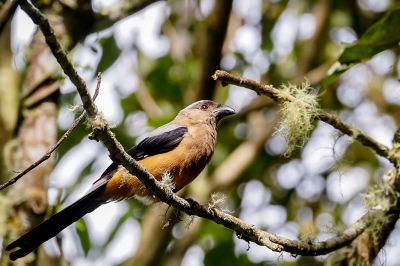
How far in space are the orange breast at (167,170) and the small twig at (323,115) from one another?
118 cm

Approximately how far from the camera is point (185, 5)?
694 cm

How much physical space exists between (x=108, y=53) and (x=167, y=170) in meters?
2.07

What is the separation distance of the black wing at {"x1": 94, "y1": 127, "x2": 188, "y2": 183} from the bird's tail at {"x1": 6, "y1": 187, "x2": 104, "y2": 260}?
18 centimetres

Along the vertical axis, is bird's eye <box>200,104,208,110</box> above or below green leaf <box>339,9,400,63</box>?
below

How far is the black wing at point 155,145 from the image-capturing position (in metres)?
4.51

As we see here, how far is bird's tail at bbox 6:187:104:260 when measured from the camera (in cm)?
376

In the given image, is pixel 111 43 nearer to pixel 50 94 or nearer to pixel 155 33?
pixel 155 33

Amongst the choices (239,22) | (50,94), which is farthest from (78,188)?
(239,22)

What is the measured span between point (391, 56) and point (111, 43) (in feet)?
9.20

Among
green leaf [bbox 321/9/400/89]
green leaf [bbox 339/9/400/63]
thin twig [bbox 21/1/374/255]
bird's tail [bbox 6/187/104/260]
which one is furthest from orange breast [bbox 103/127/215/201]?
green leaf [bbox 339/9/400/63]

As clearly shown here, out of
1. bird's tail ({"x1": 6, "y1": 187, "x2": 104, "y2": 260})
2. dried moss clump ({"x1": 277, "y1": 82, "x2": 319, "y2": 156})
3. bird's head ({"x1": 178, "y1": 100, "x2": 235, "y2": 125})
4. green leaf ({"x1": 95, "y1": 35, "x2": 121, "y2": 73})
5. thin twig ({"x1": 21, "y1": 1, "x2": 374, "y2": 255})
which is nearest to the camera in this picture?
thin twig ({"x1": 21, "y1": 1, "x2": 374, "y2": 255})

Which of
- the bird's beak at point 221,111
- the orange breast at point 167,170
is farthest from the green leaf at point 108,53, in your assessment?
the orange breast at point 167,170

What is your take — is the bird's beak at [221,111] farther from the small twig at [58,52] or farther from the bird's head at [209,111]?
the small twig at [58,52]

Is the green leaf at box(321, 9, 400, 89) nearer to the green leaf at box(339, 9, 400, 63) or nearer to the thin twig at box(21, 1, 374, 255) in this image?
the green leaf at box(339, 9, 400, 63)
